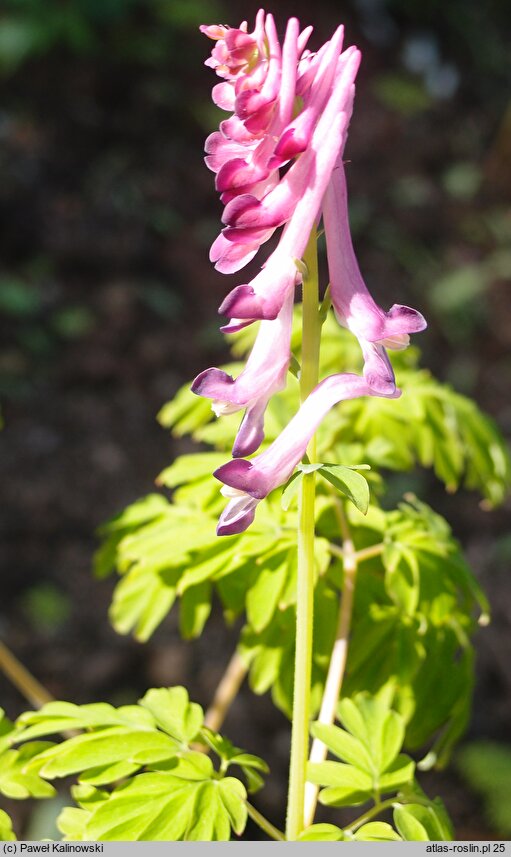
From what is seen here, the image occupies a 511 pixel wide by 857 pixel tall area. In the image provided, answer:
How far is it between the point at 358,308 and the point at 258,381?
0.64 ft

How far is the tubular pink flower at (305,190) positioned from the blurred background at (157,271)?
3.14 meters

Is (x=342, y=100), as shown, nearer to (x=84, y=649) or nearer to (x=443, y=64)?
(x=84, y=649)

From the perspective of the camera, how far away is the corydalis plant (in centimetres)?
121

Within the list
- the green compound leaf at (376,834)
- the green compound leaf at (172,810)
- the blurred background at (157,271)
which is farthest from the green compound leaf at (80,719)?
the blurred background at (157,271)

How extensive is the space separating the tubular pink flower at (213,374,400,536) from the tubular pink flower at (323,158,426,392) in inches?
1.6

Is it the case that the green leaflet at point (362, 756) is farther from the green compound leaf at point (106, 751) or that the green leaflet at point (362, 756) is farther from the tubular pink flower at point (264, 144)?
the tubular pink flower at point (264, 144)

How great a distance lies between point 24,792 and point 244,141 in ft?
3.89

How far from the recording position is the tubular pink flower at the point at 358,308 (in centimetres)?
125

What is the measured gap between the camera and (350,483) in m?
1.16

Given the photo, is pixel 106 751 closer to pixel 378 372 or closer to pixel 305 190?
pixel 378 372

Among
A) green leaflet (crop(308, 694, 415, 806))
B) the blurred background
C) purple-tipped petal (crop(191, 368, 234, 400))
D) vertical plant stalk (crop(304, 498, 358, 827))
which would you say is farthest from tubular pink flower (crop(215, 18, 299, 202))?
the blurred background

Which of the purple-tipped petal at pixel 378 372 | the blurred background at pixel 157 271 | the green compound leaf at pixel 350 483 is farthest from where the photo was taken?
the blurred background at pixel 157 271

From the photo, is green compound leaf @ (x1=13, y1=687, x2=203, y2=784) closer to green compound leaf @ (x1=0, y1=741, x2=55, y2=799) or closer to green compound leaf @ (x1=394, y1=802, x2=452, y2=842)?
green compound leaf @ (x1=0, y1=741, x2=55, y2=799)

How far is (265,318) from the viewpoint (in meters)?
1.20
